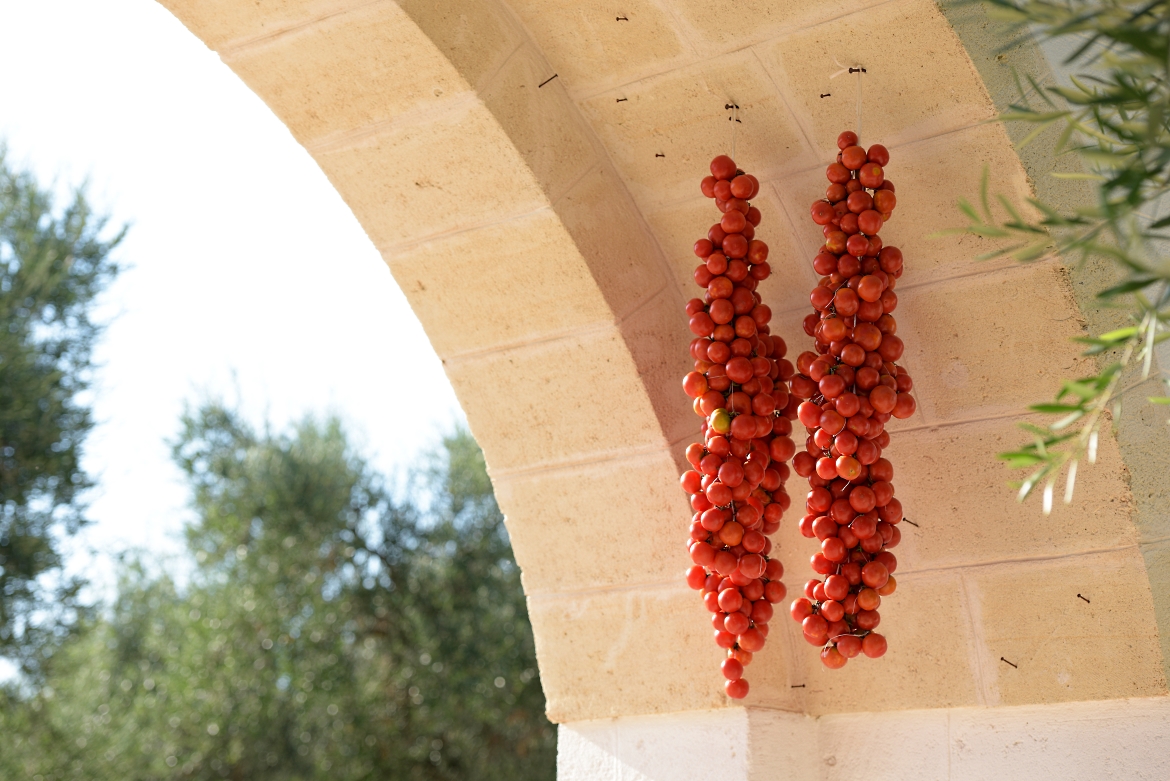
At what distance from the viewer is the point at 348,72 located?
1306 millimetres

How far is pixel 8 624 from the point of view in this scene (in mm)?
4328

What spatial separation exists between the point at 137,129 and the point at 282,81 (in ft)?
16.8

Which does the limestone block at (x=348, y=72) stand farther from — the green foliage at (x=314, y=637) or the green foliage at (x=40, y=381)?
the green foliage at (x=314, y=637)

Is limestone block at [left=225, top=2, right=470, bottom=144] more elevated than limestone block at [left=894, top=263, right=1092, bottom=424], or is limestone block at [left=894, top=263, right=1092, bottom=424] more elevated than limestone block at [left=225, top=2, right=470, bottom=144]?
limestone block at [left=225, top=2, right=470, bottom=144]

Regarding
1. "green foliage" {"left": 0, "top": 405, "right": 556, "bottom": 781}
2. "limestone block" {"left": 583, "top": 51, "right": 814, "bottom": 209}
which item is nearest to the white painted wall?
"limestone block" {"left": 583, "top": 51, "right": 814, "bottom": 209}

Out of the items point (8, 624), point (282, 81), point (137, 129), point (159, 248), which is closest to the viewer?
point (282, 81)

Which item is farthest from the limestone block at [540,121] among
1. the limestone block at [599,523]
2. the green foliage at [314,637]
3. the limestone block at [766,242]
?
the green foliage at [314,637]

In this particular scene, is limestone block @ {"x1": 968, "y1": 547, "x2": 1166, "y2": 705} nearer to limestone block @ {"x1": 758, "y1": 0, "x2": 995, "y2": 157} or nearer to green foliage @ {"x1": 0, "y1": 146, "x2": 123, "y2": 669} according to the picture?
limestone block @ {"x1": 758, "y1": 0, "x2": 995, "y2": 157}

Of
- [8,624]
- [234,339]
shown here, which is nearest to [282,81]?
[8,624]

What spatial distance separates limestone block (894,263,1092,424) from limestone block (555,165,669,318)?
358mm

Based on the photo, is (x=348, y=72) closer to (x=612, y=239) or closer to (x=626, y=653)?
(x=612, y=239)

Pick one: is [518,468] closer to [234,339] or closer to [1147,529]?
[1147,529]

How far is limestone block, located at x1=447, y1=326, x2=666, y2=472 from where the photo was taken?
1.42 metres

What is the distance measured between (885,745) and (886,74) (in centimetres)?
87
